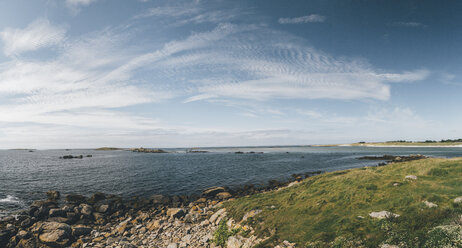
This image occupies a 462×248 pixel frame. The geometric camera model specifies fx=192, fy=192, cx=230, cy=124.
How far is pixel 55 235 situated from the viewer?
16219mm

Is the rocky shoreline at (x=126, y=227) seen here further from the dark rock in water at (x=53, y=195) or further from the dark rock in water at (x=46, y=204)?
the dark rock in water at (x=53, y=195)

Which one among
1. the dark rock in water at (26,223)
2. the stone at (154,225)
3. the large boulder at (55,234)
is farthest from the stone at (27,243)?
the stone at (154,225)

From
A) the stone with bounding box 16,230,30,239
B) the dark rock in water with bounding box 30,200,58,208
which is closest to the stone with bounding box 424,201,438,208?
the stone with bounding box 16,230,30,239

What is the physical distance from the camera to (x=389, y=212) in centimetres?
1063

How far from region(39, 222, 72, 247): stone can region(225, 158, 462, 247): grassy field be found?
46.5 ft

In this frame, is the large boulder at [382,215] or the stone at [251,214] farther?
the stone at [251,214]

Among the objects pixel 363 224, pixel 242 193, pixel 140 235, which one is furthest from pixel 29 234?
pixel 363 224

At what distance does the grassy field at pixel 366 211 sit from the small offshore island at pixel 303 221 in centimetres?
4

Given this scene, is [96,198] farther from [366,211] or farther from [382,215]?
[382,215]

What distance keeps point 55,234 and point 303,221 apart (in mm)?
20208

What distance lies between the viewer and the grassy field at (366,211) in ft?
28.8

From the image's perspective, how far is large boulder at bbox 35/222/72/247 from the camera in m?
15.8

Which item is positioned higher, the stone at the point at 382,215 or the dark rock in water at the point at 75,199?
the stone at the point at 382,215

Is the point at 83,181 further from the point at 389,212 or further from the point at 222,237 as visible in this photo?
the point at 389,212
